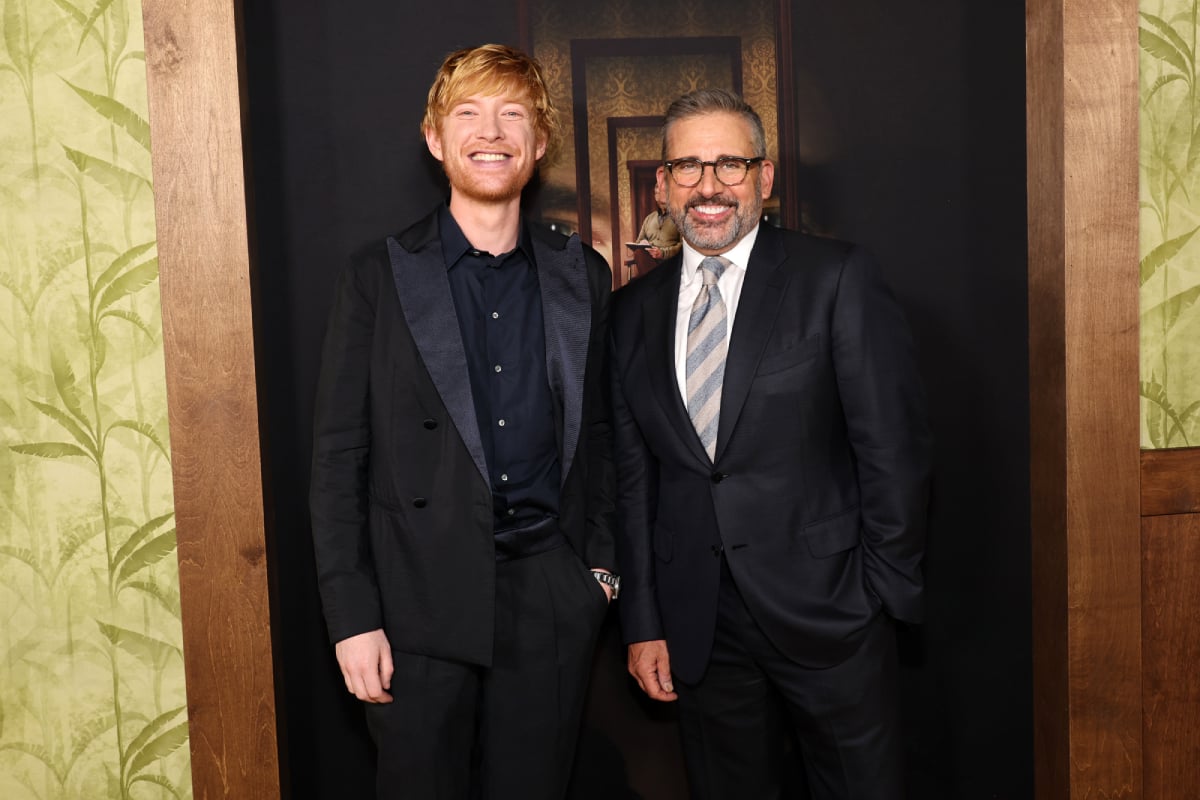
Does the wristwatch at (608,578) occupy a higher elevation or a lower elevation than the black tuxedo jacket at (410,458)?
lower

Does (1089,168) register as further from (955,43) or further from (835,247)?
(835,247)

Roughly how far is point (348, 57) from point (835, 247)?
1.21m

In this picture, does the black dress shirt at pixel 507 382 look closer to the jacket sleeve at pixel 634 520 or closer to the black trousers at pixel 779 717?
the jacket sleeve at pixel 634 520

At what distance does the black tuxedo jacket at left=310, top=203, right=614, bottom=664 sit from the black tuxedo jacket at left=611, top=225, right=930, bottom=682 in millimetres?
276

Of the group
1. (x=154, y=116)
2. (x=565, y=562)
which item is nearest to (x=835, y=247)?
(x=565, y=562)

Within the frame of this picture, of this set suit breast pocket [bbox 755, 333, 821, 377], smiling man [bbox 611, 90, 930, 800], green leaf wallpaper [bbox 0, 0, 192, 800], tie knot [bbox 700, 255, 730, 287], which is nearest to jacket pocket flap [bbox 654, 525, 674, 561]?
smiling man [bbox 611, 90, 930, 800]

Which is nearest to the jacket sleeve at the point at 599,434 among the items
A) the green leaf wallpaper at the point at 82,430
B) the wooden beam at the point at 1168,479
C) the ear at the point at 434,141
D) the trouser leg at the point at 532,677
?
the trouser leg at the point at 532,677

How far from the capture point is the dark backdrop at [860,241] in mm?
2404

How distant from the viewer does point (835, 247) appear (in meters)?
2.08

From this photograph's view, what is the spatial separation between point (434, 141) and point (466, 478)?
72 cm

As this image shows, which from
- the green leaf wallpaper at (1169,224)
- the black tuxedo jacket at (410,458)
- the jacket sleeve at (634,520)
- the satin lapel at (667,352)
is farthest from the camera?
the green leaf wallpaper at (1169,224)

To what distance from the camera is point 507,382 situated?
2037 millimetres

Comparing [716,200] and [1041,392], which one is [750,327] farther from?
[1041,392]

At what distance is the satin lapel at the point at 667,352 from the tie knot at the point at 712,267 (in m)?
0.08
